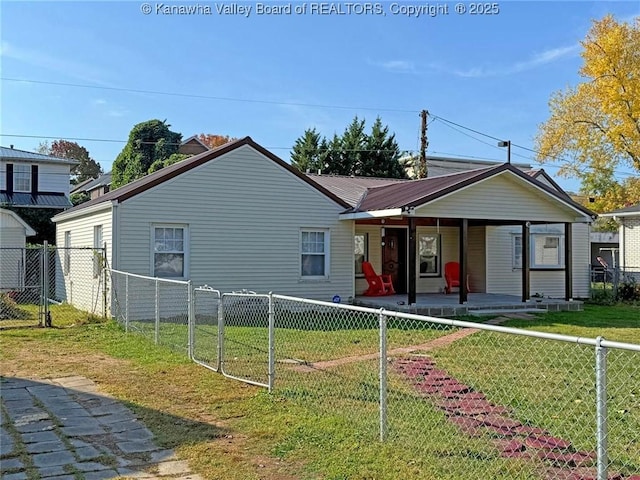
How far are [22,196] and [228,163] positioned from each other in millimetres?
20822

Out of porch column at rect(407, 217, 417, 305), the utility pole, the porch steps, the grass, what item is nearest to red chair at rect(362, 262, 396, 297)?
porch column at rect(407, 217, 417, 305)

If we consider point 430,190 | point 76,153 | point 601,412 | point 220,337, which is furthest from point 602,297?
point 76,153

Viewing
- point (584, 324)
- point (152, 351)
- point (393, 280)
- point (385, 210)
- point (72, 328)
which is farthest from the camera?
point (393, 280)

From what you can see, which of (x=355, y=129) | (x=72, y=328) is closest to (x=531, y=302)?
(x=72, y=328)

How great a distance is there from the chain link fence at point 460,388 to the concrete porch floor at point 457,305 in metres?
2.60

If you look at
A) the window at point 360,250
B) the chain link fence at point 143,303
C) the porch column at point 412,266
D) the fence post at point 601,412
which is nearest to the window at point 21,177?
the chain link fence at point 143,303

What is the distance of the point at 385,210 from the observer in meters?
14.4

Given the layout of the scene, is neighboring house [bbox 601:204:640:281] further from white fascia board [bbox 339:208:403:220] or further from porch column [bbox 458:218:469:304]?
white fascia board [bbox 339:208:403:220]

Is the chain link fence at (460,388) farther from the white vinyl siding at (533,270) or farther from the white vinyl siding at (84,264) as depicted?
the white vinyl siding at (533,270)

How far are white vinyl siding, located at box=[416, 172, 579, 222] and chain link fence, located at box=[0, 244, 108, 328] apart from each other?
26.5 feet

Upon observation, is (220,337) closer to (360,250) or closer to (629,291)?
(360,250)

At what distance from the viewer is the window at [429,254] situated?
1936cm

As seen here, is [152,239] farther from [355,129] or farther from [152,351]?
[355,129]

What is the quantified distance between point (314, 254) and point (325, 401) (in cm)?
990
